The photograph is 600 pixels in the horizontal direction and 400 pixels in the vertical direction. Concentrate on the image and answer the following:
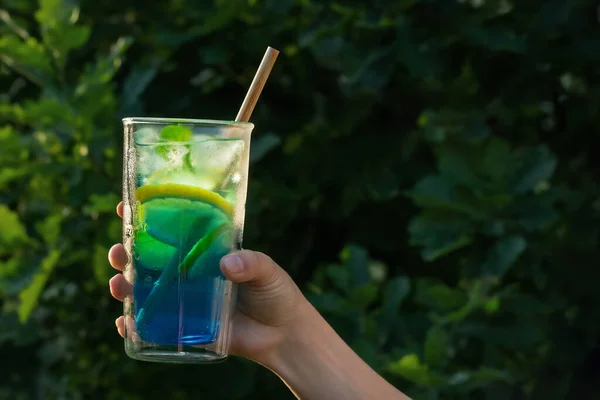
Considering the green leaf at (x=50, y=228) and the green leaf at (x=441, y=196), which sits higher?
the green leaf at (x=441, y=196)

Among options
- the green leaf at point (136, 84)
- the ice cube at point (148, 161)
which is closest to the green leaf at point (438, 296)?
the green leaf at point (136, 84)

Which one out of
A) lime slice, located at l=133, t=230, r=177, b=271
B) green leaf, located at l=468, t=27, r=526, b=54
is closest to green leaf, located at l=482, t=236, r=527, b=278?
green leaf, located at l=468, t=27, r=526, b=54

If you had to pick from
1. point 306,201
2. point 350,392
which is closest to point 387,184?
point 306,201

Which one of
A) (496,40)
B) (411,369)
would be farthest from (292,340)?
(496,40)

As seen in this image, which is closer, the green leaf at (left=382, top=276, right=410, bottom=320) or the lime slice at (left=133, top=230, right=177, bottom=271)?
the lime slice at (left=133, top=230, right=177, bottom=271)

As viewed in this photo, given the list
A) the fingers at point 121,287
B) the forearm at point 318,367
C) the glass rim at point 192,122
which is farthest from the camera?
the forearm at point 318,367

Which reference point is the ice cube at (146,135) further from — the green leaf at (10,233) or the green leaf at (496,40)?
the green leaf at (496,40)

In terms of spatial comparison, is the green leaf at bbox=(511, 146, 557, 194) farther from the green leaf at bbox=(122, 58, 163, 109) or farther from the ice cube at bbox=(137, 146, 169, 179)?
the ice cube at bbox=(137, 146, 169, 179)
